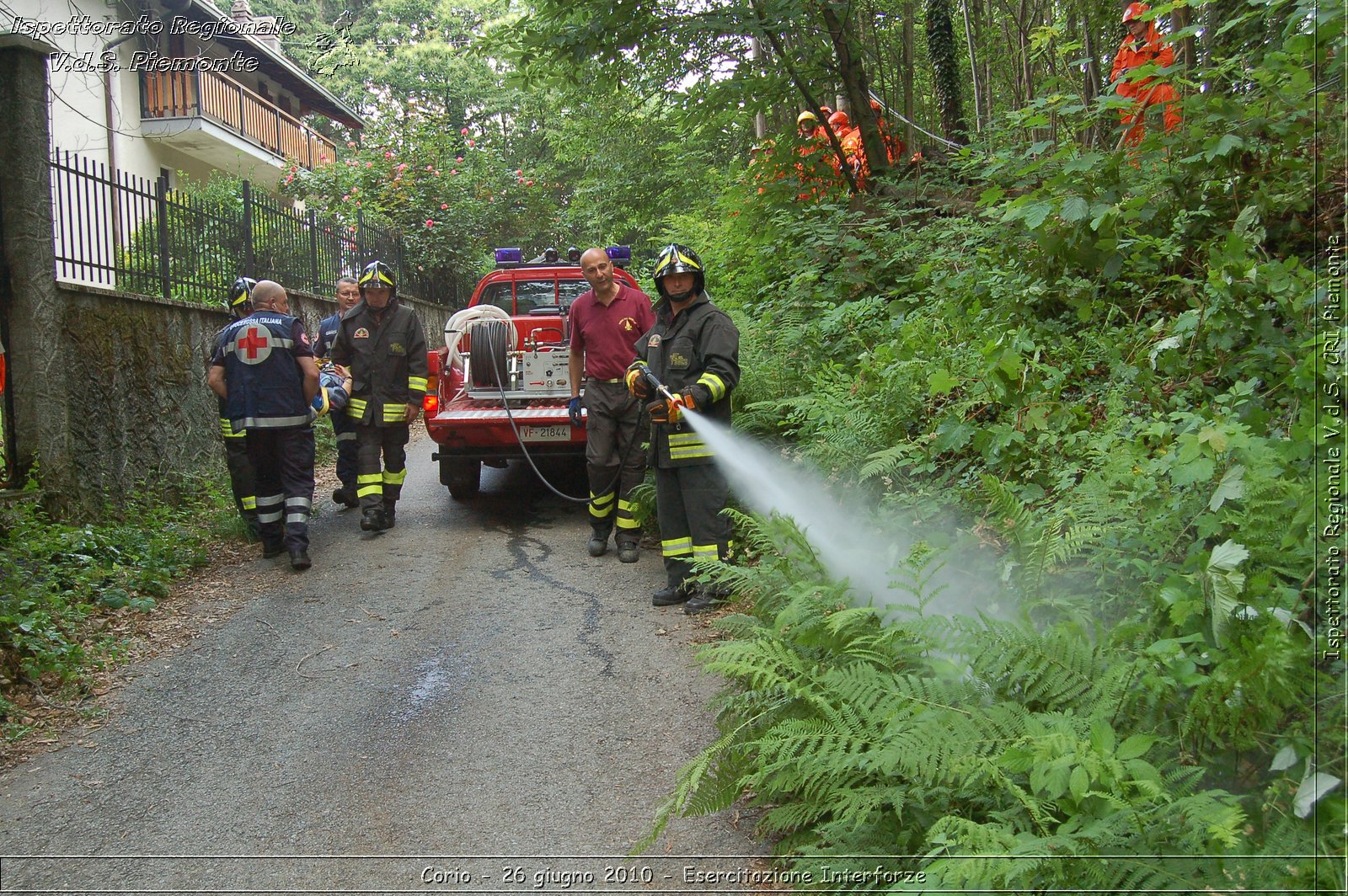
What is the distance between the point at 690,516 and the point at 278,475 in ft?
10.9

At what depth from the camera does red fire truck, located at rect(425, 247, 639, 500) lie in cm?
845

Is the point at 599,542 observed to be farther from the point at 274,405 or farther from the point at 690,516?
the point at 274,405

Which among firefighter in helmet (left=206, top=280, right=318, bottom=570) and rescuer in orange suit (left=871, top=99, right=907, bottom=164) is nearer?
firefighter in helmet (left=206, top=280, right=318, bottom=570)

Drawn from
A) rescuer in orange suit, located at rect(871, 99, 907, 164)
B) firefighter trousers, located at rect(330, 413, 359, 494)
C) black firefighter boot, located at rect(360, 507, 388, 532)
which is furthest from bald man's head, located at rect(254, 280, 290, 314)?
rescuer in orange suit, located at rect(871, 99, 907, 164)

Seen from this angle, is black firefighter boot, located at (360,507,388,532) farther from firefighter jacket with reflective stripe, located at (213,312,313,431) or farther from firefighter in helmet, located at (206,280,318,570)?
firefighter jacket with reflective stripe, located at (213,312,313,431)

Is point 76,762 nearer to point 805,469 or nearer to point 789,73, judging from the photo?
point 805,469

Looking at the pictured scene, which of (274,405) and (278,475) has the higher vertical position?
(274,405)

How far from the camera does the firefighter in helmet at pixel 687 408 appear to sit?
5910 mm

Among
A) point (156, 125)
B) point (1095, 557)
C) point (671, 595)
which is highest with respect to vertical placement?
point (156, 125)

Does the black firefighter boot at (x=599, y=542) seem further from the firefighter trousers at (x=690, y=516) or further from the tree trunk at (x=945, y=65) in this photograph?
the tree trunk at (x=945, y=65)

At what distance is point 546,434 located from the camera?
8.45 metres

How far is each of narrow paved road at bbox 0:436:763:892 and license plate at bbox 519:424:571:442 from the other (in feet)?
6.74

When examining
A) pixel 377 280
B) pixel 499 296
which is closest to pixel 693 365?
pixel 377 280

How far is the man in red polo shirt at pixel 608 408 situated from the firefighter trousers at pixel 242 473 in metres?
2.56
